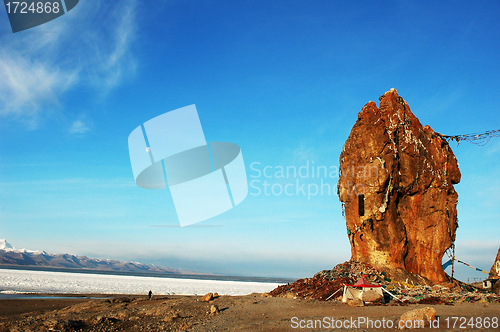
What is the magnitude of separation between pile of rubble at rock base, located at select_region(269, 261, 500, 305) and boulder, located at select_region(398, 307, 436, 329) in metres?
5.51

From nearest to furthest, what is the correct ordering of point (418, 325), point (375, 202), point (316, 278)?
point (418, 325), point (316, 278), point (375, 202)

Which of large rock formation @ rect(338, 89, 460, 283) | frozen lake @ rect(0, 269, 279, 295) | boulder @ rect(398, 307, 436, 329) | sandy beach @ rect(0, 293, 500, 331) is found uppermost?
large rock formation @ rect(338, 89, 460, 283)

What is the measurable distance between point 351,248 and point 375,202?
451 centimetres

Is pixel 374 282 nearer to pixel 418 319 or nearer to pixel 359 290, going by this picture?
pixel 359 290

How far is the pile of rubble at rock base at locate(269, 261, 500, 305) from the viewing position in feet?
56.0

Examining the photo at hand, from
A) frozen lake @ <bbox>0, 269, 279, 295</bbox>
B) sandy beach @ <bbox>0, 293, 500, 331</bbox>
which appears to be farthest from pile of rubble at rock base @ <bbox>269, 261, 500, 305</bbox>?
frozen lake @ <bbox>0, 269, 279, 295</bbox>

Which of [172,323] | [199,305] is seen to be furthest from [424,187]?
[172,323]

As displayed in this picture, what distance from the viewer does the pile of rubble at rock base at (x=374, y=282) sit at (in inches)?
672

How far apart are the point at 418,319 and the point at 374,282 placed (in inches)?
327

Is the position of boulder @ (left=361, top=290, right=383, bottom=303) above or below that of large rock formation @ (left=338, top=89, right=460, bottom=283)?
below

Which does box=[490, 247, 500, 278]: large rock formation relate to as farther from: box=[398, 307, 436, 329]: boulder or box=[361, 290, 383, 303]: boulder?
box=[398, 307, 436, 329]: boulder

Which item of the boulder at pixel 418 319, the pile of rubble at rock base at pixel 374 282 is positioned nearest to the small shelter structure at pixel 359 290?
the pile of rubble at rock base at pixel 374 282

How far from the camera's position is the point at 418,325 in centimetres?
1070

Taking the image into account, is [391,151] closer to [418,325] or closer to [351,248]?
[351,248]
